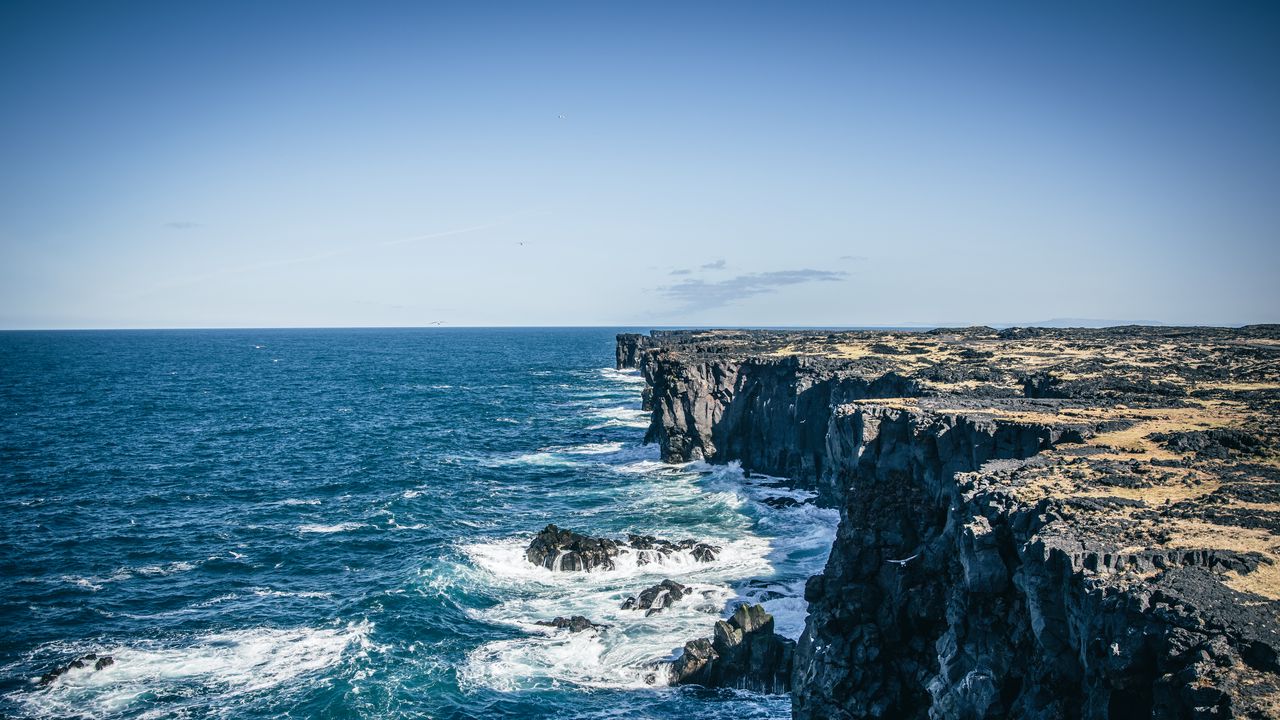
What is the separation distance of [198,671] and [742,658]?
26.0 m

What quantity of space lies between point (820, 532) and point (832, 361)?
19793mm

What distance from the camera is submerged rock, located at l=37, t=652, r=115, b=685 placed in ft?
113

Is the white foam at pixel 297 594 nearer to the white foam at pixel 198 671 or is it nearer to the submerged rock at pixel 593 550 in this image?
the white foam at pixel 198 671

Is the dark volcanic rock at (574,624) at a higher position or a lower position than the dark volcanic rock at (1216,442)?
lower

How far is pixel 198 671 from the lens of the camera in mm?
35438

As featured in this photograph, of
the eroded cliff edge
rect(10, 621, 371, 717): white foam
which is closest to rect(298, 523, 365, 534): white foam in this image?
rect(10, 621, 371, 717): white foam

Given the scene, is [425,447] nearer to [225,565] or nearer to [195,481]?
[195,481]

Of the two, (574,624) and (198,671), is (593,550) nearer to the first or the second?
(574,624)

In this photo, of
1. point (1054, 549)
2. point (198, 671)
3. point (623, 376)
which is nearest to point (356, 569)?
point (198, 671)

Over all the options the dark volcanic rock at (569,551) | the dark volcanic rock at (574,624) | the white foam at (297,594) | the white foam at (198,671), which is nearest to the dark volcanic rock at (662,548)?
the dark volcanic rock at (569,551)

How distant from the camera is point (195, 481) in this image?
70938 mm

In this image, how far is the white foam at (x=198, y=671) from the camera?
107 feet

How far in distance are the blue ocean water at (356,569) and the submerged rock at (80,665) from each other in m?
0.55

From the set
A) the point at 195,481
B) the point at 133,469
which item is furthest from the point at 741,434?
the point at 133,469
